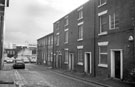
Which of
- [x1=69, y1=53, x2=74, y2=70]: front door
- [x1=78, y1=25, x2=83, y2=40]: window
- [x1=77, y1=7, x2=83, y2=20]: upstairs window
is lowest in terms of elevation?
[x1=69, y1=53, x2=74, y2=70]: front door

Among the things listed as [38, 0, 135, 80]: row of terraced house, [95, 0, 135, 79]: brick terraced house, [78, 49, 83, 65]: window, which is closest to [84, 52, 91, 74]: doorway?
[38, 0, 135, 80]: row of terraced house

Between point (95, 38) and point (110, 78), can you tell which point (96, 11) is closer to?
point (95, 38)

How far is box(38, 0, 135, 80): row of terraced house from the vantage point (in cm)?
1543

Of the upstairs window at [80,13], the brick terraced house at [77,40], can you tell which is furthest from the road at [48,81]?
the upstairs window at [80,13]

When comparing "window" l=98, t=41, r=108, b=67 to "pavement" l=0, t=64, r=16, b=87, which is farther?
"window" l=98, t=41, r=108, b=67

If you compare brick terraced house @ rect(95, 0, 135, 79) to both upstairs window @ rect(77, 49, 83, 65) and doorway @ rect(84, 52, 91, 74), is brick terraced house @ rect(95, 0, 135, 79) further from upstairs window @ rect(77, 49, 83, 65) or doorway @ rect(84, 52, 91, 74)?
upstairs window @ rect(77, 49, 83, 65)

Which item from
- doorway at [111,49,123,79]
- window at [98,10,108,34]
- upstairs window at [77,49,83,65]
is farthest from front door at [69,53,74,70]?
doorway at [111,49,123,79]

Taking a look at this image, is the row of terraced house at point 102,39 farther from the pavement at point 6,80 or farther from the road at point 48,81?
the pavement at point 6,80

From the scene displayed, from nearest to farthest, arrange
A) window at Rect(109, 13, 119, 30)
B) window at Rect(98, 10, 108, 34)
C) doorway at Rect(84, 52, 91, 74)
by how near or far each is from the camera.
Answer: window at Rect(109, 13, 119, 30)
window at Rect(98, 10, 108, 34)
doorway at Rect(84, 52, 91, 74)

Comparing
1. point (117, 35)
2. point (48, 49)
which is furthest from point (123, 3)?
point (48, 49)

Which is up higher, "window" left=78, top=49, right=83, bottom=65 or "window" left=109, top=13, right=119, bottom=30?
"window" left=109, top=13, right=119, bottom=30

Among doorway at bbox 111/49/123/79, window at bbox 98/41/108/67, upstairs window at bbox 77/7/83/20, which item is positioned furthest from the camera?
upstairs window at bbox 77/7/83/20

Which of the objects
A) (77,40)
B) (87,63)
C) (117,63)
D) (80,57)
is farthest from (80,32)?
(117,63)

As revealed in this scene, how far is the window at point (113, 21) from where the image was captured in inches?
671
